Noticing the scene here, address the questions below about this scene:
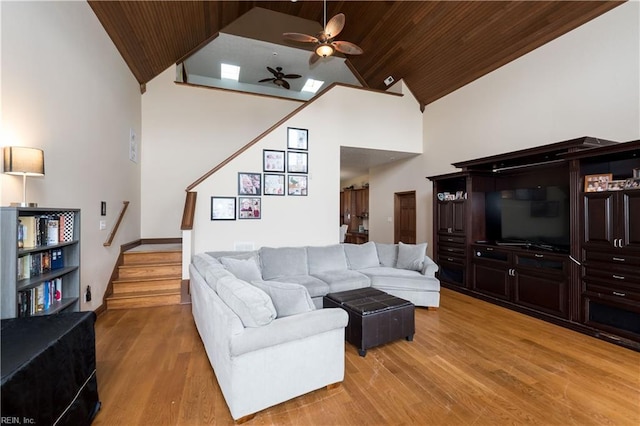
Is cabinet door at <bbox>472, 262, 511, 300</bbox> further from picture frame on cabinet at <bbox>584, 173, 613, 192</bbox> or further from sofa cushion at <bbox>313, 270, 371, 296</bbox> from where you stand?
sofa cushion at <bbox>313, 270, 371, 296</bbox>

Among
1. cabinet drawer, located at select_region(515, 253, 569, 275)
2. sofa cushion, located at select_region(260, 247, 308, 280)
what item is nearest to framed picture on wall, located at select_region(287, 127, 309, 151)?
sofa cushion, located at select_region(260, 247, 308, 280)

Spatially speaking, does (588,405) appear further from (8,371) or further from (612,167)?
(8,371)

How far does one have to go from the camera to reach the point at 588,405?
2.11 metres

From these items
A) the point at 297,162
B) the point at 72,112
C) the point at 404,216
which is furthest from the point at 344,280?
the point at 404,216

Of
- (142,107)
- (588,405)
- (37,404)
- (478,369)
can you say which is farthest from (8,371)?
(142,107)

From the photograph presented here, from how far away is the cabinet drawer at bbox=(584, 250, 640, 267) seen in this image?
301cm

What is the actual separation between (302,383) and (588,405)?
6.76 feet

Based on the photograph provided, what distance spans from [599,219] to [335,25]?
4008mm

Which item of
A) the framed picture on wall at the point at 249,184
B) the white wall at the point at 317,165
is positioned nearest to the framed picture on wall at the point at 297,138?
the white wall at the point at 317,165

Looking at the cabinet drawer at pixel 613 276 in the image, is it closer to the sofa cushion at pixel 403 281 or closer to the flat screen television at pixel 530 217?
the flat screen television at pixel 530 217

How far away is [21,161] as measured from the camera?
2186 mm

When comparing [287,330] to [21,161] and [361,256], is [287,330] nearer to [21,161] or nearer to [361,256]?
[21,161]

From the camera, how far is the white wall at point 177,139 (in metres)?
6.04

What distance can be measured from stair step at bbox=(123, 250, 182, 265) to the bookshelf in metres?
2.23
